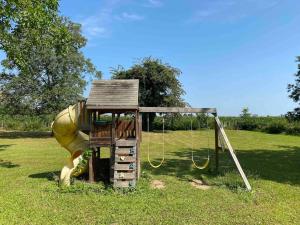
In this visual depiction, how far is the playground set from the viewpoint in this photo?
34.8 ft

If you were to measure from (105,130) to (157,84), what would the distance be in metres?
25.9

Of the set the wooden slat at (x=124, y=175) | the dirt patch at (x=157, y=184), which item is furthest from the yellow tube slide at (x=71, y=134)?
the dirt patch at (x=157, y=184)

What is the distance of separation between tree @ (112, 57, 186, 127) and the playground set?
81.4 feet

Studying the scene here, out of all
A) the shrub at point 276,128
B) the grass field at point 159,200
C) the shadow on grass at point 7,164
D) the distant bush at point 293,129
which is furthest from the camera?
the shrub at point 276,128

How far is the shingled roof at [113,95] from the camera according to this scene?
10.7 m

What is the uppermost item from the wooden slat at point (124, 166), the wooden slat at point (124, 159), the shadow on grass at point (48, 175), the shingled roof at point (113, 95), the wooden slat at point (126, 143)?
the shingled roof at point (113, 95)

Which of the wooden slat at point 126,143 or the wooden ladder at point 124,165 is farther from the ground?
the wooden slat at point 126,143

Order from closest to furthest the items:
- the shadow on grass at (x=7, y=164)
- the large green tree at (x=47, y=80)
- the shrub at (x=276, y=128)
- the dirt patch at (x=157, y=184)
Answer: the dirt patch at (x=157, y=184), the shadow on grass at (x=7, y=164), the large green tree at (x=47, y=80), the shrub at (x=276, y=128)

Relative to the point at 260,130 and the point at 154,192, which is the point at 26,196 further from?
the point at 260,130

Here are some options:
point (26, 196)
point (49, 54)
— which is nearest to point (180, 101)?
point (49, 54)

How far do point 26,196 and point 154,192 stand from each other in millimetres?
3373

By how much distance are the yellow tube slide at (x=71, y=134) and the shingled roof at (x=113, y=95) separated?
2.25 ft

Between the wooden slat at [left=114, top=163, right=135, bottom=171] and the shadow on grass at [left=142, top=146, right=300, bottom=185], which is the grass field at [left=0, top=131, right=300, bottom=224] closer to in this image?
the shadow on grass at [left=142, top=146, right=300, bottom=185]

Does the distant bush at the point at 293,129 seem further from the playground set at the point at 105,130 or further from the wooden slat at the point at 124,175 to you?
the wooden slat at the point at 124,175
